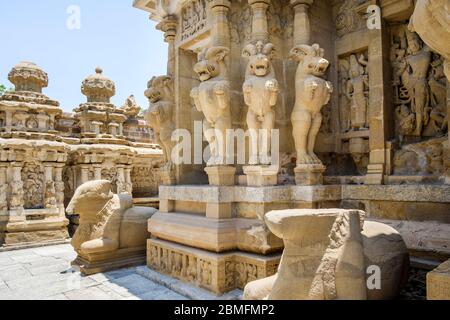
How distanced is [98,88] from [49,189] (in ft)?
14.5

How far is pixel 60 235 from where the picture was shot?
813 cm

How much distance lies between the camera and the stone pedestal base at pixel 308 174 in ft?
13.3

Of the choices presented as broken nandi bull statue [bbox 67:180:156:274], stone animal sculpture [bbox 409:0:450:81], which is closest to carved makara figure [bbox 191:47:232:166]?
broken nandi bull statue [bbox 67:180:156:274]

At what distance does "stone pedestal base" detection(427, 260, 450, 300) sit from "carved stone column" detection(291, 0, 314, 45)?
328 centimetres

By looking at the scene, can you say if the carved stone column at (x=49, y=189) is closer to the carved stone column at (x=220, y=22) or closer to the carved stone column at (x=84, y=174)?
the carved stone column at (x=84, y=174)

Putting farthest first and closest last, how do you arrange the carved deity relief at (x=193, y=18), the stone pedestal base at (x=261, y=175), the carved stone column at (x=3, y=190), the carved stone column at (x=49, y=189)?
the carved stone column at (x=49, y=189)
the carved stone column at (x=3, y=190)
the carved deity relief at (x=193, y=18)
the stone pedestal base at (x=261, y=175)

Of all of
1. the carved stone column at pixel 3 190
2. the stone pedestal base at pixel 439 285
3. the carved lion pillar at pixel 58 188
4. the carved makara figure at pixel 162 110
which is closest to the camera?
the stone pedestal base at pixel 439 285

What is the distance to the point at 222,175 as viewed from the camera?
422 centimetres

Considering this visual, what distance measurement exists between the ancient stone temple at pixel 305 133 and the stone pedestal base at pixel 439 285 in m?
1.42

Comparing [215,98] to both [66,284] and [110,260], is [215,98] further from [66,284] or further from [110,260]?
[66,284]

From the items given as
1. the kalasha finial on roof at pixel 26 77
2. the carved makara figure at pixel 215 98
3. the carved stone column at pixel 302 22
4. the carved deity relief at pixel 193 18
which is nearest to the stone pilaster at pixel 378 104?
the carved stone column at pixel 302 22

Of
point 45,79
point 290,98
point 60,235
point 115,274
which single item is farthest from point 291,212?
point 45,79

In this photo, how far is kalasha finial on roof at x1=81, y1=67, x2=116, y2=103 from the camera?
1106 centimetres
